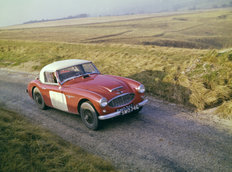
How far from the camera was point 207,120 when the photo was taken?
611 cm

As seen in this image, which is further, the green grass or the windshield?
the windshield

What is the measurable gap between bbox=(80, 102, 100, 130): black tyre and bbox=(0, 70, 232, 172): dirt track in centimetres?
19

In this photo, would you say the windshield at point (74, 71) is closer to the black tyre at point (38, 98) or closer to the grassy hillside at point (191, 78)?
the black tyre at point (38, 98)

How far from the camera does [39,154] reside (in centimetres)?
425

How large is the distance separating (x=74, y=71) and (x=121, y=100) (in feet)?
7.25

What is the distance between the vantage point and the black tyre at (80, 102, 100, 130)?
5.63m

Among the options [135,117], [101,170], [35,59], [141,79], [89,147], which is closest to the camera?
[101,170]

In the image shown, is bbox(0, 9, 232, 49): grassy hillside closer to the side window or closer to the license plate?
the license plate

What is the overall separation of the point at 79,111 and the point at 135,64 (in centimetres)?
730

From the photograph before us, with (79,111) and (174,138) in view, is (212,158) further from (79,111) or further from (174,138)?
(79,111)

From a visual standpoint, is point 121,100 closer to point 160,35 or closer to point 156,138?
point 156,138

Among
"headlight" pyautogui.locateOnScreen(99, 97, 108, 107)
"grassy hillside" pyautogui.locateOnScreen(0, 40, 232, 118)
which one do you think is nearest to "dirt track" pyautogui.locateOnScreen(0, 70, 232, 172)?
"headlight" pyautogui.locateOnScreen(99, 97, 108, 107)

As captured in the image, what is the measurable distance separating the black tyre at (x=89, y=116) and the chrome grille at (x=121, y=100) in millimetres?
530

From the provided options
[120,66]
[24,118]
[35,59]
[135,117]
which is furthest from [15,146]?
[35,59]
